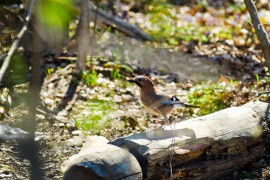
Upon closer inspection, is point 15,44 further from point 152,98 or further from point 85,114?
point 152,98

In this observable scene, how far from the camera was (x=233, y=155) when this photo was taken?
3.79 m

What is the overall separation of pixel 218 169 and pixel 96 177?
1350mm

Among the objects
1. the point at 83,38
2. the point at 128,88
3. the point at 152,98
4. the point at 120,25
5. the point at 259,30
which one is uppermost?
the point at 120,25

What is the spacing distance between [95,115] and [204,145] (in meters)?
1.94

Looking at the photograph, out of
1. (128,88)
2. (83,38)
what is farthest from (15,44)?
(128,88)

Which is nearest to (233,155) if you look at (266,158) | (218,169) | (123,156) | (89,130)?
(218,169)

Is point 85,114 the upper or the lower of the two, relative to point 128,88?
lower

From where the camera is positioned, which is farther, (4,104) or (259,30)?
(4,104)

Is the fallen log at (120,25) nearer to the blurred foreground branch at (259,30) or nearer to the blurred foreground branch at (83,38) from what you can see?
the blurred foreground branch at (83,38)

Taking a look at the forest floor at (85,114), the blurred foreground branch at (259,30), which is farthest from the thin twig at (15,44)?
the blurred foreground branch at (259,30)

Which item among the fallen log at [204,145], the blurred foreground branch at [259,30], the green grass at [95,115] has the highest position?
the blurred foreground branch at [259,30]

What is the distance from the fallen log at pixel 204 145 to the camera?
3332 mm

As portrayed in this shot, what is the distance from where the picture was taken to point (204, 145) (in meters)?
3.55

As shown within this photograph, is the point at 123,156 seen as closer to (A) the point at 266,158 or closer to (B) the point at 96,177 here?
(B) the point at 96,177
